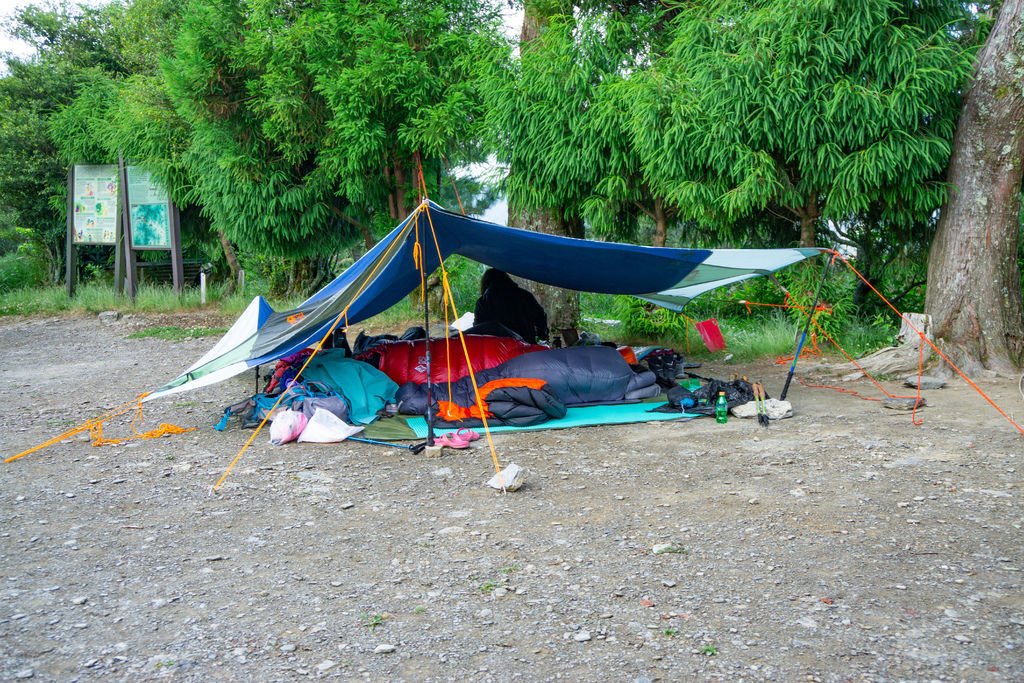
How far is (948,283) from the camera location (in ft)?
20.3

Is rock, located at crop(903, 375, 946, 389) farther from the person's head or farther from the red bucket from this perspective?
the person's head

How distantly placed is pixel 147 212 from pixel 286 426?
8.36 m

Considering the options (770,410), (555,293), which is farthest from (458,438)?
(555,293)

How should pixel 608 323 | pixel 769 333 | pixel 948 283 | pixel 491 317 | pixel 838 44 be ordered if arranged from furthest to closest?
pixel 608 323, pixel 769 333, pixel 491 317, pixel 948 283, pixel 838 44

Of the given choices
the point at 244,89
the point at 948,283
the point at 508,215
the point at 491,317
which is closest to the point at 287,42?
the point at 244,89

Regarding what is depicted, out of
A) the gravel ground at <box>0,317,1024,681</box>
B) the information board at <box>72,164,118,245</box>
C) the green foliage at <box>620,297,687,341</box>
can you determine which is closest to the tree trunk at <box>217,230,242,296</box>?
the information board at <box>72,164,118,245</box>

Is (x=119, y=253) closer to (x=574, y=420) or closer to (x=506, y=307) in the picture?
(x=506, y=307)

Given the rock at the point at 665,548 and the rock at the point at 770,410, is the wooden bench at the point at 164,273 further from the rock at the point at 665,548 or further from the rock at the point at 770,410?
the rock at the point at 665,548

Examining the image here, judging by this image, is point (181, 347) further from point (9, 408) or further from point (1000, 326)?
point (1000, 326)

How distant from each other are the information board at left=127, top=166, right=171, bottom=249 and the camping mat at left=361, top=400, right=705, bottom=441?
26.3 feet

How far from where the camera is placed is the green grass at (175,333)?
9750 mm

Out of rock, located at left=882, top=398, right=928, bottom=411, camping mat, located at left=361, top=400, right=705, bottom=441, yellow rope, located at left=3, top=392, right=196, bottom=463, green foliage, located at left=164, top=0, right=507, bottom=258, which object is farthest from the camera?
green foliage, located at left=164, top=0, right=507, bottom=258

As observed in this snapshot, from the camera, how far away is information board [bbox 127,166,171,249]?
11.7m

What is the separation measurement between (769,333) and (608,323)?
223cm
